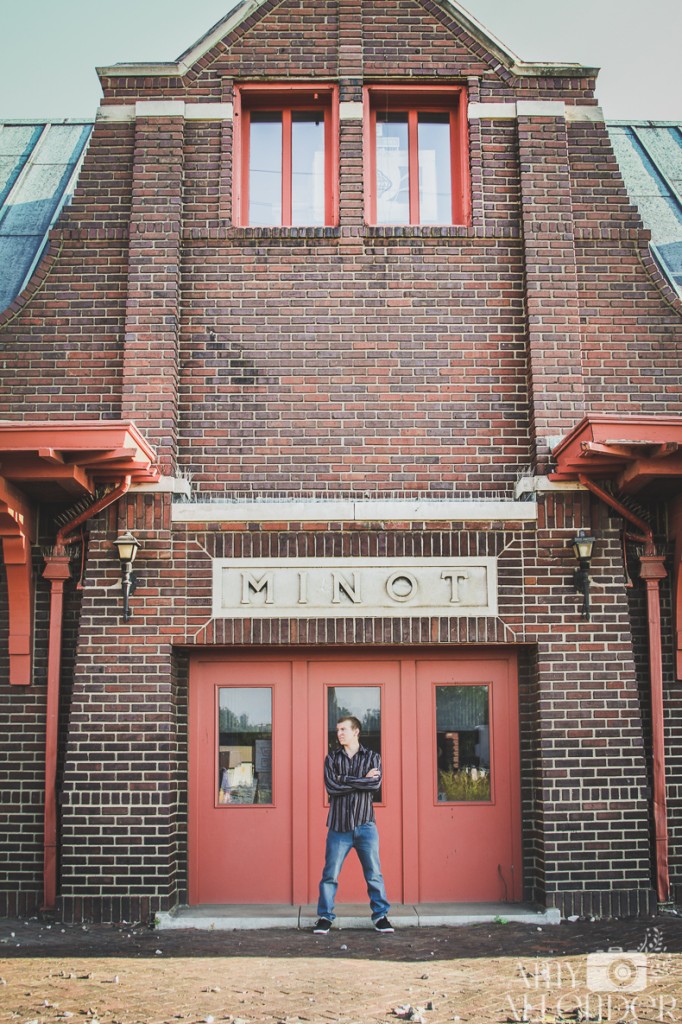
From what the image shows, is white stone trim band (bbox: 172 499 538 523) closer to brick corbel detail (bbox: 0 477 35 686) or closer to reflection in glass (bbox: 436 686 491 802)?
brick corbel detail (bbox: 0 477 35 686)

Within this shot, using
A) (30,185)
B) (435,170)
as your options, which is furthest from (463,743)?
(30,185)

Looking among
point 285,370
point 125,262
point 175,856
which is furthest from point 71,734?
→ point 125,262

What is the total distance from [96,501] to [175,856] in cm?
305

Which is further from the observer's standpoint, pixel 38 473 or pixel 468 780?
pixel 468 780

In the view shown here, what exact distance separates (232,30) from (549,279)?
153 inches

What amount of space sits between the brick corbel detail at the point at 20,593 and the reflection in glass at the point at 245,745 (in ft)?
5.64

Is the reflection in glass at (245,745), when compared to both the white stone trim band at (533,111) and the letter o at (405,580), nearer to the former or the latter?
the letter o at (405,580)

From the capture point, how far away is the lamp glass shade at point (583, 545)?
8.91 m

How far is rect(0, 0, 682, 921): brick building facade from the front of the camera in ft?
29.2

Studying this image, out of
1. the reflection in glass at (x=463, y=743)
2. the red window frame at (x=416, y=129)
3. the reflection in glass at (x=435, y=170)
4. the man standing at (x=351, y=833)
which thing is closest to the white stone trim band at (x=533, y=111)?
the red window frame at (x=416, y=129)

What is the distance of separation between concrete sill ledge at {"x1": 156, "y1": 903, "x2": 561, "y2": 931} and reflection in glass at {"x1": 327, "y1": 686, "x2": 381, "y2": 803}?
4.66ft

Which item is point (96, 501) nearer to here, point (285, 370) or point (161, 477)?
point (161, 477)

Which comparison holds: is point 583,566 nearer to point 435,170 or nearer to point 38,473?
point 435,170

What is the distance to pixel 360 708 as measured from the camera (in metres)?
9.45
